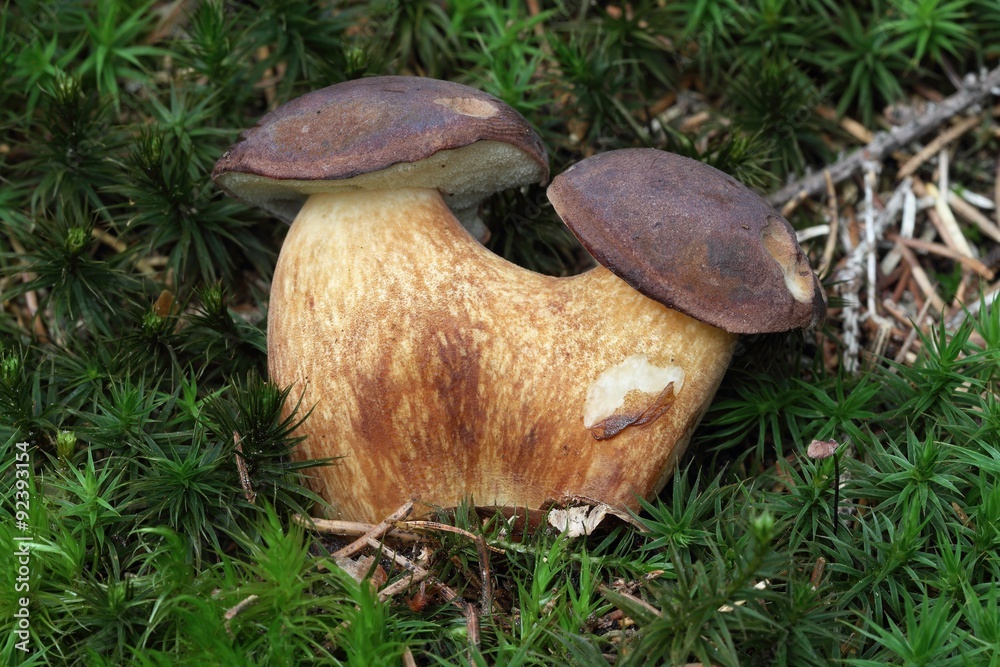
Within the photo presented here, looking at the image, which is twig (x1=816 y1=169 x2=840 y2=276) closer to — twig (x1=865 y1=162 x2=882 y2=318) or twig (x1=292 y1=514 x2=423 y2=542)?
twig (x1=865 y1=162 x2=882 y2=318)

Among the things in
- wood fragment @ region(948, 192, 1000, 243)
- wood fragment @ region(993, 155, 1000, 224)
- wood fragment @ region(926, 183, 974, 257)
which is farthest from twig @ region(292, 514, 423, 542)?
wood fragment @ region(993, 155, 1000, 224)

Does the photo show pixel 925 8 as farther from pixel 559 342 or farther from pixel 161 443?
pixel 161 443

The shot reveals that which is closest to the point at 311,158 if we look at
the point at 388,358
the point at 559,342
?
the point at 388,358

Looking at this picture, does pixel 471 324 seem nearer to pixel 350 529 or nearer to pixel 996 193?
pixel 350 529

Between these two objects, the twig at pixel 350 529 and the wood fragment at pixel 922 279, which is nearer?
the twig at pixel 350 529

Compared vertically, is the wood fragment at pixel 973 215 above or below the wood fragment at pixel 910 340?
above

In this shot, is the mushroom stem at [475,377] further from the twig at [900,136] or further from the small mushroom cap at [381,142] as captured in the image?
the twig at [900,136]

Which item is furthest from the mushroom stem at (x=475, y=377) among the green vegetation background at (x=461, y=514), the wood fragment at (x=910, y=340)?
the wood fragment at (x=910, y=340)
